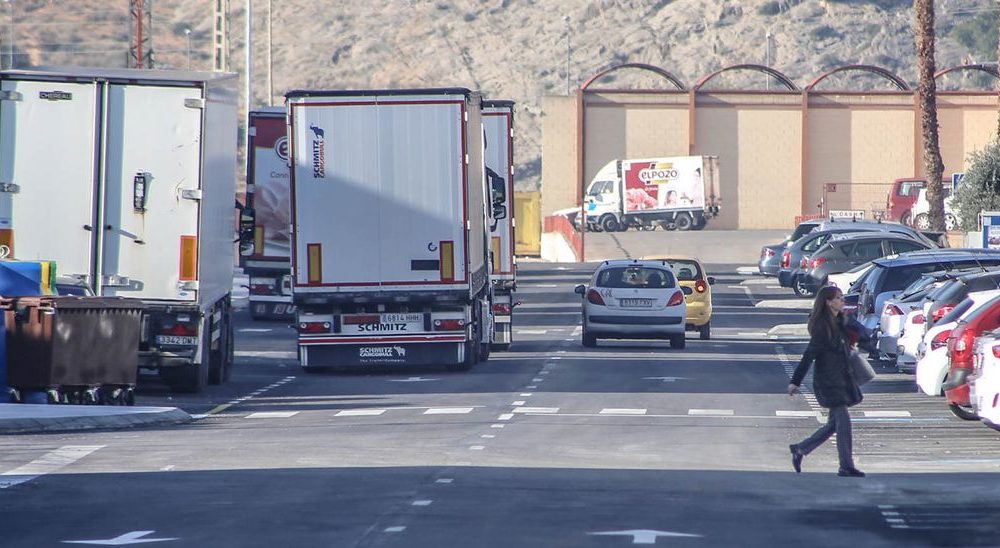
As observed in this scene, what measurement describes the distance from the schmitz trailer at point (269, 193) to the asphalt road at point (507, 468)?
9.22 metres

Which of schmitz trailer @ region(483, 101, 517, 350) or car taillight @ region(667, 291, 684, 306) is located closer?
schmitz trailer @ region(483, 101, 517, 350)

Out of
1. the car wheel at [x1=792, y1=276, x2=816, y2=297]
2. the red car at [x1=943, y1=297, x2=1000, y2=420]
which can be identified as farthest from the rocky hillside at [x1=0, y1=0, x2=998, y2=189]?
the red car at [x1=943, y1=297, x2=1000, y2=420]

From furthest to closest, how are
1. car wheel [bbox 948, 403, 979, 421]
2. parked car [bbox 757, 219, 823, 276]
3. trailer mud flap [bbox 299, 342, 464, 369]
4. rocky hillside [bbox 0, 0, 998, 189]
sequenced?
1. rocky hillside [bbox 0, 0, 998, 189]
2. parked car [bbox 757, 219, 823, 276]
3. trailer mud flap [bbox 299, 342, 464, 369]
4. car wheel [bbox 948, 403, 979, 421]

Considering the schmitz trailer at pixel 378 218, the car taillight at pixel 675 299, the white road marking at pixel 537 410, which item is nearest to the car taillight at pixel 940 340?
the white road marking at pixel 537 410

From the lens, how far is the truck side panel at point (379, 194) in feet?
80.1

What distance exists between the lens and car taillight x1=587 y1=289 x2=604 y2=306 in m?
30.5

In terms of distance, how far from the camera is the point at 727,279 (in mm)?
54812

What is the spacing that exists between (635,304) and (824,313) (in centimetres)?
1593

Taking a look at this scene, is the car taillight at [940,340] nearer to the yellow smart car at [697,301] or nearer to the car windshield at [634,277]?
the car windshield at [634,277]

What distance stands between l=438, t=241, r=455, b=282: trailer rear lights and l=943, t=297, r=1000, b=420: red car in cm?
833

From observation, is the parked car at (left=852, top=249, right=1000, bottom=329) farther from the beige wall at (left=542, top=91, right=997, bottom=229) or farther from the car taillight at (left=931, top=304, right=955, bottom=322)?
the beige wall at (left=542, top=91, right=997, bottom=229)

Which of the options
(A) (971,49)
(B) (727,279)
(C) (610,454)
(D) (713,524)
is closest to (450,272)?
(C) (610,454)

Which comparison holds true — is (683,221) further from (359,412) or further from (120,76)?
(359,412)

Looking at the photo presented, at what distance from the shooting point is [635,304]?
99.6 ft
